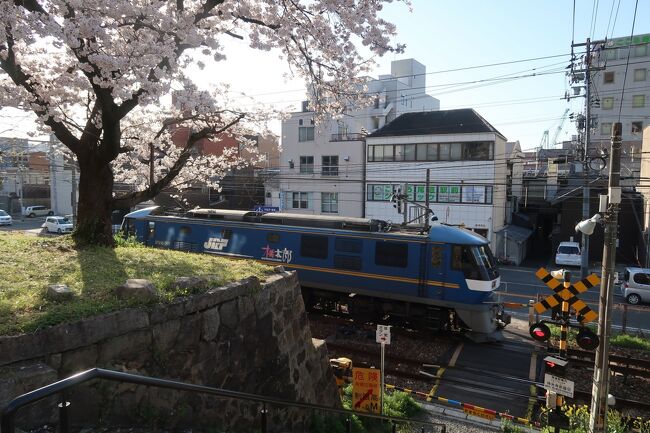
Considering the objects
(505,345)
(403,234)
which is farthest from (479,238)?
(505,345)

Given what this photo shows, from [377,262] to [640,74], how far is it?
50705 millimetres

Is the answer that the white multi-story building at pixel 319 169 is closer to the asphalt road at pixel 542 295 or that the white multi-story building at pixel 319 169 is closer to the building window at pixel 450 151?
the building window at pixel 450 151

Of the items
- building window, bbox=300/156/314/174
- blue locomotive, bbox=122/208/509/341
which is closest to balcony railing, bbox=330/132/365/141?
building window, bbox=300/156/314/174

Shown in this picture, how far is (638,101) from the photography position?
5025 centimetres

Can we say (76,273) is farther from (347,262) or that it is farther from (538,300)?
(538,300)

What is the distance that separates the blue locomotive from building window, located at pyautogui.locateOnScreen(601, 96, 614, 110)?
46.4m

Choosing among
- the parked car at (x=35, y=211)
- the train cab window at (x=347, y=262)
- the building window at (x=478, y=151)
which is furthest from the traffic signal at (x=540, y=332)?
the parked car at (x=35, y=211)

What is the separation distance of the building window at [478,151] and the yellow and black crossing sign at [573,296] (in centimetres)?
2275

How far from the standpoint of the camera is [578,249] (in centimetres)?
3206

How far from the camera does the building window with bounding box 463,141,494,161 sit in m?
31.2

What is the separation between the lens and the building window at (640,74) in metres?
50.1

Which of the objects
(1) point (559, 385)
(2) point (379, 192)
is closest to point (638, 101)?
(2) point (379, 192)

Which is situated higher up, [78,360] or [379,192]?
[379,192]

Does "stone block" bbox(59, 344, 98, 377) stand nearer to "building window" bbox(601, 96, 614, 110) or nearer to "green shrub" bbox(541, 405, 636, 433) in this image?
"green shrub" bbox(541, 405, 636, 433)
